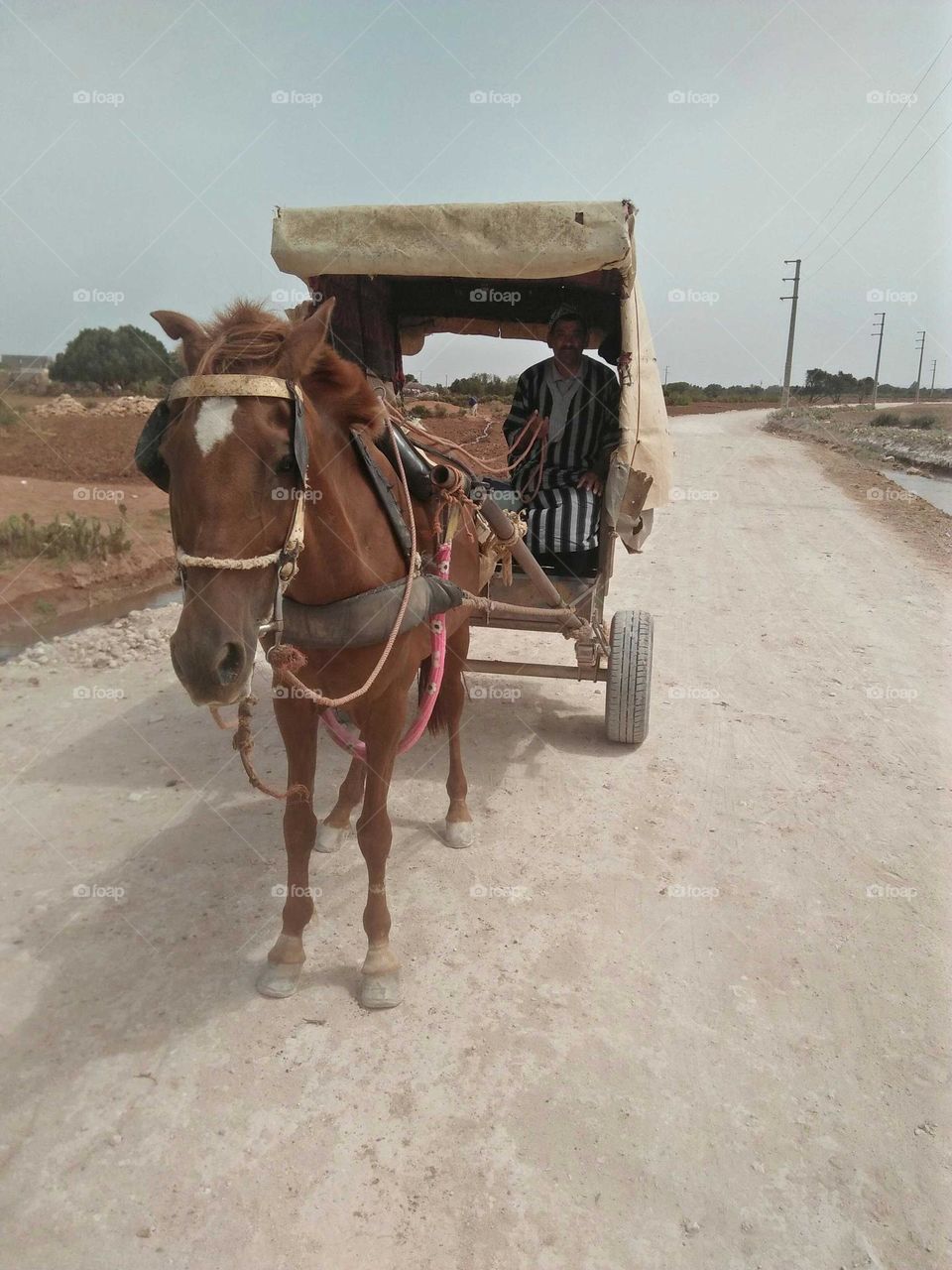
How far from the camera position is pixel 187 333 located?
210 cm

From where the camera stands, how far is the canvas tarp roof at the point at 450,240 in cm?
356

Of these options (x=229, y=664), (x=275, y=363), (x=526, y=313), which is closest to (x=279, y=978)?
(x=229, y=664)

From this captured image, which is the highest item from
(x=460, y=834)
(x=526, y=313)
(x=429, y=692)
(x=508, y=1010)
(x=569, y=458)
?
(x=526, y=313)

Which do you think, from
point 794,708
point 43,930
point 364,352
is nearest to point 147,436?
point 43,930

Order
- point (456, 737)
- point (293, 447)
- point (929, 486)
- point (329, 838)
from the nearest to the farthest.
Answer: point (293, 447)
point (329, 838)
point (456, 737)
point (929, 486)

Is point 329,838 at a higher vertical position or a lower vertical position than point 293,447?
lower

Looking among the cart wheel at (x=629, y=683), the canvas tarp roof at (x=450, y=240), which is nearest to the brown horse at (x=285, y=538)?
the canvas tarp roof at (x=450, y=240)

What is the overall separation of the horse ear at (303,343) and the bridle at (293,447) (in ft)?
0.16

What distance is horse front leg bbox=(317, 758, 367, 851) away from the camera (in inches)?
153

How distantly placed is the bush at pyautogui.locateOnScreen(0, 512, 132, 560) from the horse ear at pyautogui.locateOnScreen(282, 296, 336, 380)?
8523mm

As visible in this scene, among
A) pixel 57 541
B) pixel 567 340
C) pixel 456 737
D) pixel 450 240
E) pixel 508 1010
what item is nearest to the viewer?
pixel 508 1010

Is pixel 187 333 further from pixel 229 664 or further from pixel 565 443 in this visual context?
pixel 565 443

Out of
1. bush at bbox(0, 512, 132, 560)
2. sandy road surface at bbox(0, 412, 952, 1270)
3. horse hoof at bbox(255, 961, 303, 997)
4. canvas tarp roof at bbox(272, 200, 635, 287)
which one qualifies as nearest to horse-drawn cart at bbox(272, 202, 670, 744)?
canvas tarp roof at bbox(272, 200, 635, 287)

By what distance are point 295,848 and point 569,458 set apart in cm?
300
